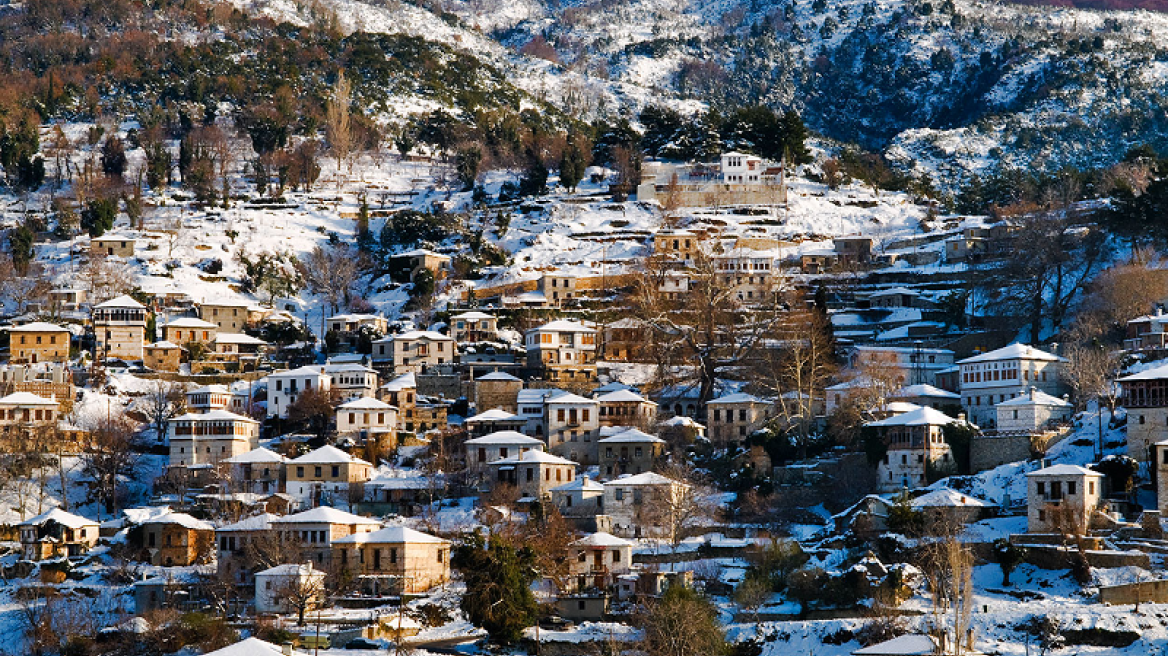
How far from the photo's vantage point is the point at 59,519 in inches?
3061

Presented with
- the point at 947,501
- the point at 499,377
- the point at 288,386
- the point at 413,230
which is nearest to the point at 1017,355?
the point at 947,501

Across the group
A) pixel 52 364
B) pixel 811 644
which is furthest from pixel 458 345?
pixel 811 644

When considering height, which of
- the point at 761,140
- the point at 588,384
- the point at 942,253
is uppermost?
the point at 761,140

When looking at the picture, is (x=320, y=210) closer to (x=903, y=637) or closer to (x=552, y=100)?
(x=552, y=100)

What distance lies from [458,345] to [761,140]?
43.4 m

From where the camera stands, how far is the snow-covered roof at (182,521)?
253 ft

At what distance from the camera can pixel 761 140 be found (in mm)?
137250

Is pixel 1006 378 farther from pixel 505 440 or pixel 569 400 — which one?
pixel 505 440

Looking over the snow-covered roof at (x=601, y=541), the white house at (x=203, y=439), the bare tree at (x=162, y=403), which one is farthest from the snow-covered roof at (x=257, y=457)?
the snow-covered roof at (x=601, y=541)

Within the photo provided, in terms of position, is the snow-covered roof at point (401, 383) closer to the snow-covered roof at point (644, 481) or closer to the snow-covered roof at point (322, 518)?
the snow-covered roof at point (322, 518)

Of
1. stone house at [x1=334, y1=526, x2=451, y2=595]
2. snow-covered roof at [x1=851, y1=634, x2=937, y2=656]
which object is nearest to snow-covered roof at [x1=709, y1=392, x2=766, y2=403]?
stone house at [x1=334, y1=526, x2=451, y2=595]

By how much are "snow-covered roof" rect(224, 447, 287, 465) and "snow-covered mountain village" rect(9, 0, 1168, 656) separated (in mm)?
325

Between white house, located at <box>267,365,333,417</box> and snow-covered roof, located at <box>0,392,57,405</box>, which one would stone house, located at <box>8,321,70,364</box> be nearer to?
snow-covered roof, located at <box>0,392,57,405</box>

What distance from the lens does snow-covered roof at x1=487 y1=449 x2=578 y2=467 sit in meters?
82.2
